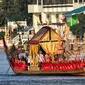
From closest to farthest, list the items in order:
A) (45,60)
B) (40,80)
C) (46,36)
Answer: (40,80)
(45,60)
(46,36)

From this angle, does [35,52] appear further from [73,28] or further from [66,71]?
[73,28]

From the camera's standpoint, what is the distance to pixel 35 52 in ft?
151

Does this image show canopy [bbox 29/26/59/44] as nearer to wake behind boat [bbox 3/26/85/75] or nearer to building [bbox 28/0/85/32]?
wake behind boat [bbox 3/26/85/75]

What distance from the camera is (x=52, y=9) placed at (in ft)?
294

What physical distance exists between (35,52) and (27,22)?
62691mm

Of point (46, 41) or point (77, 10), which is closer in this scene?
point (46, 41)

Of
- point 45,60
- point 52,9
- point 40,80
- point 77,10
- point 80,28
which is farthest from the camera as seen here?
point 52,9

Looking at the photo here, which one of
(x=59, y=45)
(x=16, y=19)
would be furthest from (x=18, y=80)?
(x=16, y=19)

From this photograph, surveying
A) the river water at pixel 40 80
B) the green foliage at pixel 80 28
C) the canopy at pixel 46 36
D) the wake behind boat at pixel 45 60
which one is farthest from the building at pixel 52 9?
the river water at pixel 40 80

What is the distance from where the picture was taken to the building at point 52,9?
88750 mm

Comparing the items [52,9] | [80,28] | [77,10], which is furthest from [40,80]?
[52,9]

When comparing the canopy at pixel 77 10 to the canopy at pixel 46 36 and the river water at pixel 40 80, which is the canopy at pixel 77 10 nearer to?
the canopy at pixel 46 36

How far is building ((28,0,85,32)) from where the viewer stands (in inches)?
3494

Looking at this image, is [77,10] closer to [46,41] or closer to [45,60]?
[46,41]
